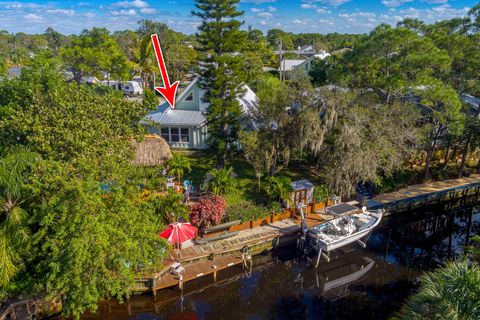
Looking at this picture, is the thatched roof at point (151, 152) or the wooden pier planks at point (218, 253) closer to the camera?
the wooden pier planks at point (218, 253)

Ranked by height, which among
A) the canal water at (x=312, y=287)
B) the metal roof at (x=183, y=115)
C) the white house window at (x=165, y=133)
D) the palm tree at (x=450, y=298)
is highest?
the metal roof at (x=183, y=115)

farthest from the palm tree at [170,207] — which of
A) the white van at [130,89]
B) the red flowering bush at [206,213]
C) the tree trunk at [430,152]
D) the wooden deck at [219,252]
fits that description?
the white van at [130,89]

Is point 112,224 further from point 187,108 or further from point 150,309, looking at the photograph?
point 187,108

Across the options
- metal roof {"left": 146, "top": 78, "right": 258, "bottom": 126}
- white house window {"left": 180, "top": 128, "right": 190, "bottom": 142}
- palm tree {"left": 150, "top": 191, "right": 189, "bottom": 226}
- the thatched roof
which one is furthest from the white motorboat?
white house window {"left": 180, "top": 128, "right": 190, "bottom": 142}

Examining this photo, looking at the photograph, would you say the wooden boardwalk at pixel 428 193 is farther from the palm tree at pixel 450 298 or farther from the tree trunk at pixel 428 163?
the palm tree at pixel 450 298

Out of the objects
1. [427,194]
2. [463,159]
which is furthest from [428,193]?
[463,159]
